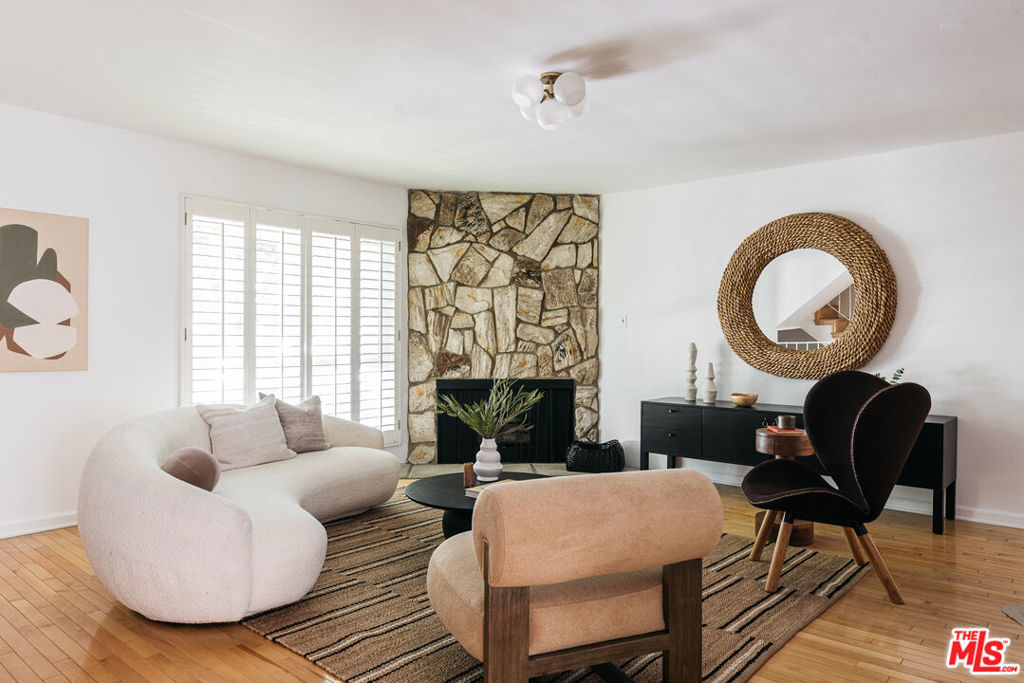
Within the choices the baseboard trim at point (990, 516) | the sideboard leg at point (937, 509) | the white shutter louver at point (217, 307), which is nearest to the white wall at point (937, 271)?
the baseboard trim at point (990, 516)

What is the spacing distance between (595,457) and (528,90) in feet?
11.2

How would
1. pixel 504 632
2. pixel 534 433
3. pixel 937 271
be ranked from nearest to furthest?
pixel 504 632 < pixel 937 271 < pixel 534 433

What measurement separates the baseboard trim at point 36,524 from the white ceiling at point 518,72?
96.7 inches

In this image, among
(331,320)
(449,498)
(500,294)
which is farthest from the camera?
(500,294)

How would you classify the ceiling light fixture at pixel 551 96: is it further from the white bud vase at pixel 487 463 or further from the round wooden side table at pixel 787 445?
the round wooden side table at pixel 787 445

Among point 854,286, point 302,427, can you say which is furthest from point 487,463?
point 854,286

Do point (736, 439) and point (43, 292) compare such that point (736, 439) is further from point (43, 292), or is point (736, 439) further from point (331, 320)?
point (43, 292)

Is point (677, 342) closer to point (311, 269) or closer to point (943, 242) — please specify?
point (943, 242)

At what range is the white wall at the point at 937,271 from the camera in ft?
14.4

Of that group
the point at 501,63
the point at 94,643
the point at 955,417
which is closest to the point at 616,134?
the point at 501,63

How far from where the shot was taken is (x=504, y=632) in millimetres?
1950

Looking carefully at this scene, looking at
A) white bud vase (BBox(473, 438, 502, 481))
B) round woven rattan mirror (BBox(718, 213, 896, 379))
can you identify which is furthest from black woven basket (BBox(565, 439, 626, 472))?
white bud vase (BBox(473, 438, 502, 481))

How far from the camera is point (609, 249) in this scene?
6.25m

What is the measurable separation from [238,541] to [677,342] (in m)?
4.10
